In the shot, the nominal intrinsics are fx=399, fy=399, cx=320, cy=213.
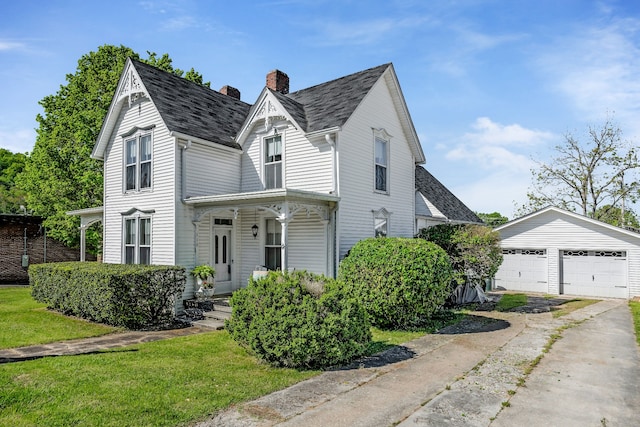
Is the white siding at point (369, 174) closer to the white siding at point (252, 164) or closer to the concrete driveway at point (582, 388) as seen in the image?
the white siding at point (252, 164)

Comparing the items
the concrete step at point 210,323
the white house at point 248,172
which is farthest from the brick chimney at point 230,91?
the concrete step at point 210,323

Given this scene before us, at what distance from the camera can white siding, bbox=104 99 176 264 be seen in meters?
13.1

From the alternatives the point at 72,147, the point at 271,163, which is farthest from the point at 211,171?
the point at 72,147

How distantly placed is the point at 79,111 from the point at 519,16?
23872 mm

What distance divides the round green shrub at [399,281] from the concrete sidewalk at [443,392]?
3.36ft

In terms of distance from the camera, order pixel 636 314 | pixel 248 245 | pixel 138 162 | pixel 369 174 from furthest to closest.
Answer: pixel 248 245 < pixel 138 162 < pixel 369 174 < pixel 636 314

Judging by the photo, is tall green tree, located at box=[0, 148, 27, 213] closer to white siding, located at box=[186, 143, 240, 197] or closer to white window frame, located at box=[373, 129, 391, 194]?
white siding, located at box=[186, 143, 240, 197]

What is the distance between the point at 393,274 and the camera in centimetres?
1002

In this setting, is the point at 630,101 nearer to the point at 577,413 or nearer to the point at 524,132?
the point at 524,132

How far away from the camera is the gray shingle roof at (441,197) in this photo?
2108 centimetres

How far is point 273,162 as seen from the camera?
46.9ft

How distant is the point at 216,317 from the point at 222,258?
10.3 feet

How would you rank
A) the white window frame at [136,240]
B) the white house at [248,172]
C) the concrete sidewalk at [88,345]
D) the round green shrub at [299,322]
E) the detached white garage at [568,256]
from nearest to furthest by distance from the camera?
the round green shrub at [299,322] → the concrete sidewalk at [88,345] → the white house at [248,172] → the white window frame at [136,240] → the detached white garage at [568,256]

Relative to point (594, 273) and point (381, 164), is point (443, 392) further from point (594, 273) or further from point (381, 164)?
point (594, 273)
